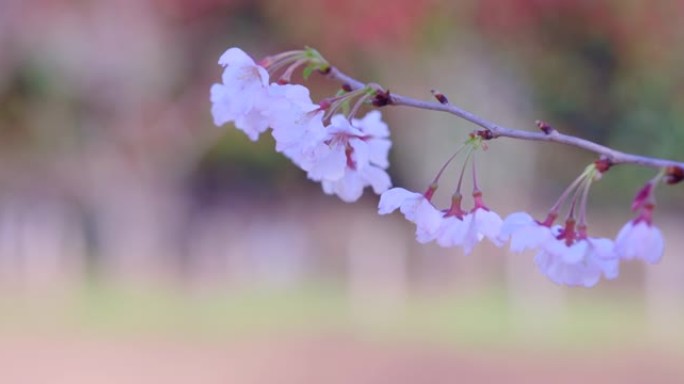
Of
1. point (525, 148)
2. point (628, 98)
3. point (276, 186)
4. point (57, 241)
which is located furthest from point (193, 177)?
point (628, 98)

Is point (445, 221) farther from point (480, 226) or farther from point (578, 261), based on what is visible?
point (578, 261)

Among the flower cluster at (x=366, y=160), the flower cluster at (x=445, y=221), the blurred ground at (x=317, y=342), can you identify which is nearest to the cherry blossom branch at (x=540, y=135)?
the flower cluster at (x=366, y=160)

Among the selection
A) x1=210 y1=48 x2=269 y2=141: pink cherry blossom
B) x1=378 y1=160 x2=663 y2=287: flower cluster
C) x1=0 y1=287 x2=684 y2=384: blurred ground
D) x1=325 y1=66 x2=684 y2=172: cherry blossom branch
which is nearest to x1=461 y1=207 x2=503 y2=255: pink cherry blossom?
x1=378 y1=160 x2=663 y2=287: flower cluster

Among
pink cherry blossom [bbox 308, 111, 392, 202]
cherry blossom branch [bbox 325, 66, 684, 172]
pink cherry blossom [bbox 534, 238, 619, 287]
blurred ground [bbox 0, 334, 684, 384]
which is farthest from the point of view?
blurred ground [bbox 0, 334, 684, 384]

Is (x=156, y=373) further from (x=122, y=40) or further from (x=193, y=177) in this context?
(x=193, y=177)

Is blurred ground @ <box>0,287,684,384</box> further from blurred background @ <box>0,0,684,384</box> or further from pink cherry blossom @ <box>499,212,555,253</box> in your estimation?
pink cherry blossom @ <box>499,212,555,253</box>

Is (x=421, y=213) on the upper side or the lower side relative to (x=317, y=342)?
lower

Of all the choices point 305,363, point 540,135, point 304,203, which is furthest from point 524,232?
point 304,203
